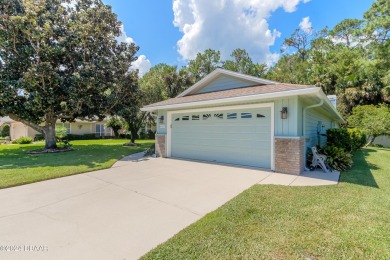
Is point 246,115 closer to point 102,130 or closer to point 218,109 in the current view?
point 218,109

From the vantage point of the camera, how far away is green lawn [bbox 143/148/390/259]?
2.52 metres

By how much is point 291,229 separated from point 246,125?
488cm

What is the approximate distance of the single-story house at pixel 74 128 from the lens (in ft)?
79.9

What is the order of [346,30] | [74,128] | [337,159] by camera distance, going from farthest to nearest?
[74,128]
[346,30]
[337,159]

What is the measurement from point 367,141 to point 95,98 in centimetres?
2246

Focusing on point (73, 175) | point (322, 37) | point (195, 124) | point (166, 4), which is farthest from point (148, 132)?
point (322, 37)

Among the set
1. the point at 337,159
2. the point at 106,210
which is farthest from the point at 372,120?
the point at 106,210

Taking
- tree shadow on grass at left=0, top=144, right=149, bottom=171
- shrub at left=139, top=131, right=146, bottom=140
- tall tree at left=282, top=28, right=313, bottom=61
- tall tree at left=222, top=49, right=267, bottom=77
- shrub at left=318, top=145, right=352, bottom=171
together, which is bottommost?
tree shadow on grass at left=0, top=144, right=149, bottom=171

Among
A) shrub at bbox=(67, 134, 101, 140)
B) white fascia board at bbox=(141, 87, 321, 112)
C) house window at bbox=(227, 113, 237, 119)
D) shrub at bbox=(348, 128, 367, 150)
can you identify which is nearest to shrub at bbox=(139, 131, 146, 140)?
shrub at bbox=(67, 134, 101, 140)

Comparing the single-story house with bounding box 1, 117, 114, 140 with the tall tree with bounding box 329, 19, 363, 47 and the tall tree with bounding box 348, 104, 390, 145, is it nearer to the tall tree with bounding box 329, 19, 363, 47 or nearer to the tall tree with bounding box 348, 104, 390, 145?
the tall tree with bounding box 348, 104, 390, 145

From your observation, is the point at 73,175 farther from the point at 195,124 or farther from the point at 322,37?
the point at 322,37

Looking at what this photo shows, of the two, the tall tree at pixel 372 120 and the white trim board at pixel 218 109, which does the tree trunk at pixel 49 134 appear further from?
the tall tree at pixel 372 120

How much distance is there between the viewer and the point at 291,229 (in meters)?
3.05

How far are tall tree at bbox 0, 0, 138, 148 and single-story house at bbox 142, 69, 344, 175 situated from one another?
4787 mm
